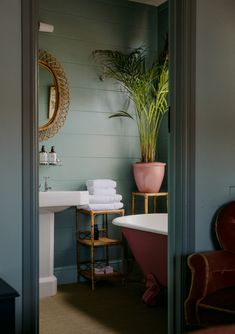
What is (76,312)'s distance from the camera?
11.9ft

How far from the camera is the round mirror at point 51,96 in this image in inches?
172

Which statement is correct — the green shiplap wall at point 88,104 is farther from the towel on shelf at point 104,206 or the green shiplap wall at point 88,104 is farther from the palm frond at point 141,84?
the towel on shelf at point 104,206

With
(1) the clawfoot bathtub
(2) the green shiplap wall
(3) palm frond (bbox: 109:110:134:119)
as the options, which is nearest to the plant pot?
(2) the green shiplap wall

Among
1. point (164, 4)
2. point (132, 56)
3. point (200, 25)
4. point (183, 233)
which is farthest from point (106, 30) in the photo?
point (183, 233)

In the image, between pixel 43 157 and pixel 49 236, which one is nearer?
pixel 49 236

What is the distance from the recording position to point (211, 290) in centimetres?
240

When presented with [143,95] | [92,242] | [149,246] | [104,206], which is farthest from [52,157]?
[149,246]

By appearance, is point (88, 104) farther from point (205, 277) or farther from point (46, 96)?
point (205, 277)

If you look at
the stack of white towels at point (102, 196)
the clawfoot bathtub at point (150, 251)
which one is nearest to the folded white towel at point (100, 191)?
the stack of white towels at point (102, 196)

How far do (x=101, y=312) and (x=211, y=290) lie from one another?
145 centimetres

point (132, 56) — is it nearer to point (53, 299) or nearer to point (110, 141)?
point (110, 141)

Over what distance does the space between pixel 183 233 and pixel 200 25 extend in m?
1.26

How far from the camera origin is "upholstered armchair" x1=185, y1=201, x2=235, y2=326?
2.29m

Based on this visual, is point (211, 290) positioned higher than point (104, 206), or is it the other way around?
point (104, 206)
